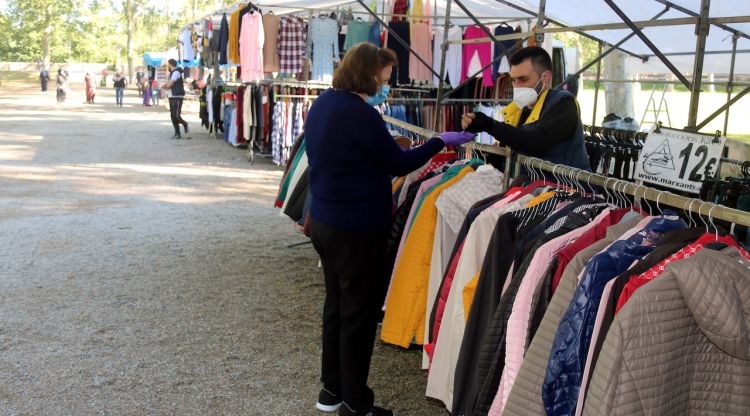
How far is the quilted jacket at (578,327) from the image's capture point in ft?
6.98

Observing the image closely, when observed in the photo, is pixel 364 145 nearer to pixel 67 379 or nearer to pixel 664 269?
pixel 664 269

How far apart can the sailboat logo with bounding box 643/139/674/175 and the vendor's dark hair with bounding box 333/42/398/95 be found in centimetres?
174

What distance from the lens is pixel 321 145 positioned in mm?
3234

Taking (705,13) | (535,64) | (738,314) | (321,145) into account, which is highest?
(705,13)

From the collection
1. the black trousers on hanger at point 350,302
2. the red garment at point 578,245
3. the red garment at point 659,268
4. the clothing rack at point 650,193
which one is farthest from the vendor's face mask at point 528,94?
the red garment at point 659,268

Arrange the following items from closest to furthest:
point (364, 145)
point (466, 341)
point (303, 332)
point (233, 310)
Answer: point (466, 341) → point (364, 145) → point (303, 332) → point (233, 310)

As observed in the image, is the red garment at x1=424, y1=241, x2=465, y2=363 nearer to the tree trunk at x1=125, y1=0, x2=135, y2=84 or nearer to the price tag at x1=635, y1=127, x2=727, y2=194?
the price tag at x1=635, y1=127, x2=727, y2=194

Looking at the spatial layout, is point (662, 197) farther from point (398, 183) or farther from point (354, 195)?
point (398, 183)

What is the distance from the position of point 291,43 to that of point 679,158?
8.71m

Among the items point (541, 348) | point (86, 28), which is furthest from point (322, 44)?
point (86, 28)

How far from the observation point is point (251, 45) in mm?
11500

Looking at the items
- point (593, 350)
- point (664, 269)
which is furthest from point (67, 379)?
point (664, 269)

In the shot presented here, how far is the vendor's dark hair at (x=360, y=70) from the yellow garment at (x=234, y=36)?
9.17 m

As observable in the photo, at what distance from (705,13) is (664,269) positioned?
2.22 metres
